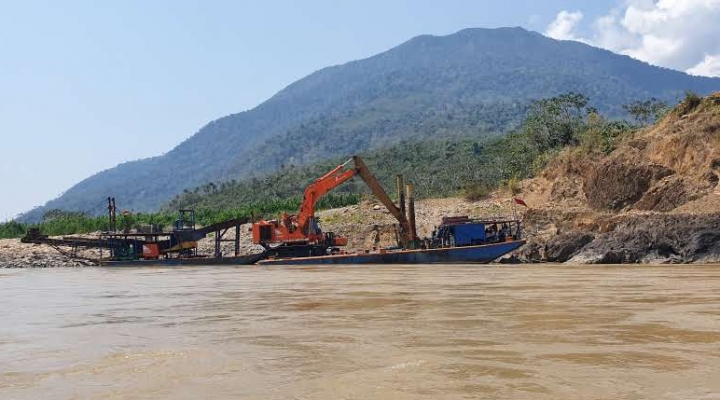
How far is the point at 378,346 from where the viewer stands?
9531mm

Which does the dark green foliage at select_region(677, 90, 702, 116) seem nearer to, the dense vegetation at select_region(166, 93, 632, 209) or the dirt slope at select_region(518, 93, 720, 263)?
the dirt slope at select_region(518, 93, 720, 263)

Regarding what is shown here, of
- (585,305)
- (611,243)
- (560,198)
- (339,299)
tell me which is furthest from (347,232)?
(585,305)

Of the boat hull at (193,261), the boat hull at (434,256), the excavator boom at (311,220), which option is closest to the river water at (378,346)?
the boat hull at (434,256)

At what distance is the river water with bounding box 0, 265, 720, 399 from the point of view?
7039 mm

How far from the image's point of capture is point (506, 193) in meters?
51.8

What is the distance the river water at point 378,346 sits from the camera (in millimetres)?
7039

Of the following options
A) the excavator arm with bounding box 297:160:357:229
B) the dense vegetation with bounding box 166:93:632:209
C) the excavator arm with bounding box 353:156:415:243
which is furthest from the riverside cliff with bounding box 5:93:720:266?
the excavator arm with bounding box 297:160:357:229

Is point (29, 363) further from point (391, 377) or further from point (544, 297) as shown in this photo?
point (544, 297)

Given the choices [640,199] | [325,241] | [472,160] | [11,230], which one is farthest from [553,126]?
[11,230]

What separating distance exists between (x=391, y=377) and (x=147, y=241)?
4226 cm

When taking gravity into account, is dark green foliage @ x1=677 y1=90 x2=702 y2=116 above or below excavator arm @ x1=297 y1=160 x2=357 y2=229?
above

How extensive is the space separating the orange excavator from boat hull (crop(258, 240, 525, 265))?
1963mm

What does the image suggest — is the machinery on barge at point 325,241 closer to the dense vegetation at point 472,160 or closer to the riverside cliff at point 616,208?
the riverside cliff at point 616,208

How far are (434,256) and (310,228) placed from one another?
328 inches
